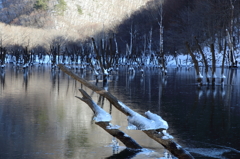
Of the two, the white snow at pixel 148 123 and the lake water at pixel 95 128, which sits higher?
the white snow at pixel 148 123

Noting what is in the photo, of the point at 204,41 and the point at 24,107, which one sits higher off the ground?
the point at 204,41

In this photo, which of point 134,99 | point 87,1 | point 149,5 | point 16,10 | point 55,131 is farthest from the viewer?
point 87,1

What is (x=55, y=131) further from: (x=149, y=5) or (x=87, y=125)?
(x=149, y=5)

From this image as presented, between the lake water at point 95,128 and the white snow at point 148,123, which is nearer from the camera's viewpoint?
the white snow at point 148,123

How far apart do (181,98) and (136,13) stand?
241 ft

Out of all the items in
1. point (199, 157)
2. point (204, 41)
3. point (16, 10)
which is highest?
point (16, 10)

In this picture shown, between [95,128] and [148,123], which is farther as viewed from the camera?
[95,128]

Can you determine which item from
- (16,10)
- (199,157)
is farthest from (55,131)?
(16,10)

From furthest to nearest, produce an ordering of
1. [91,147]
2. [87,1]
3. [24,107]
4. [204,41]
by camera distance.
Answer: [87,1], [204,41], [24,107], [91,147]

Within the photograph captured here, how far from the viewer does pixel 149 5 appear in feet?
274

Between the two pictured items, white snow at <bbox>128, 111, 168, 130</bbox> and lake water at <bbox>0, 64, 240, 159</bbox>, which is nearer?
white snow at <bbox>128, 111, 168, 130</bbox>

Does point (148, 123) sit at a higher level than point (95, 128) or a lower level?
higher

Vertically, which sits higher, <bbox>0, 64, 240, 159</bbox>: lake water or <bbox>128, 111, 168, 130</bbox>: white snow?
<bbox>128, 111, 168, 130</bbox>: white snow

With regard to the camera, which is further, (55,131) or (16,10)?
(16,10)
